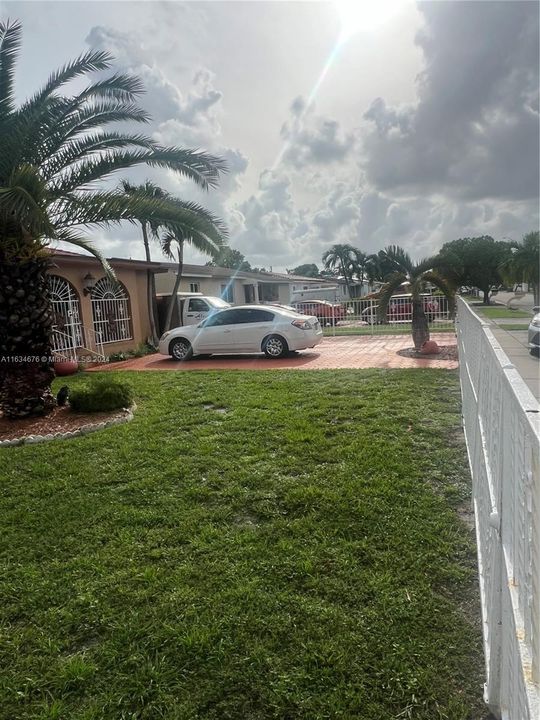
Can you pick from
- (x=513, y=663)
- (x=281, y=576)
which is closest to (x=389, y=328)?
(x=281, y=576)

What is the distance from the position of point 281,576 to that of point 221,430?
3.10 metres

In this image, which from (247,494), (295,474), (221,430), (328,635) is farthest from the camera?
(221,430)

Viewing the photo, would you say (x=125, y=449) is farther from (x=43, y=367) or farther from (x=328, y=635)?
(x=328, y=635)

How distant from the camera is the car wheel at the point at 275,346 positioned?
1254cm

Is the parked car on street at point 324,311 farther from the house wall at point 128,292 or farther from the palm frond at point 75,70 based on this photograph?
the palm frond at point 75,70

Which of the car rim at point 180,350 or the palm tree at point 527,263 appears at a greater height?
the palm tree at point 527,263

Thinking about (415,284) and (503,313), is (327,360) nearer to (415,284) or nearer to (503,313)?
(415,284)

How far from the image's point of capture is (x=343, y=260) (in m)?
57.3

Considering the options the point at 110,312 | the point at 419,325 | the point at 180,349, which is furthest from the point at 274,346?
the point at 110,312

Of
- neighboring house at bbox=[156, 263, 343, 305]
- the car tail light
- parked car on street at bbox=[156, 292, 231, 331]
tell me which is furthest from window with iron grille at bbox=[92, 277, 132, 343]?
neighboring house at bbox=[156, 263, 343, 305]

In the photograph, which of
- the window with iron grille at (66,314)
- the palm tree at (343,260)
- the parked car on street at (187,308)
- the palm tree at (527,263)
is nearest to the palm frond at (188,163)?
the window with iron grille at (66,314)

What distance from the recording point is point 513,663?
147 centimetres

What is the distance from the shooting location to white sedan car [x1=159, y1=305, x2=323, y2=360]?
12422 mm

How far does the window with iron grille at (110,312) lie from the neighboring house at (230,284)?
19.4 feet
